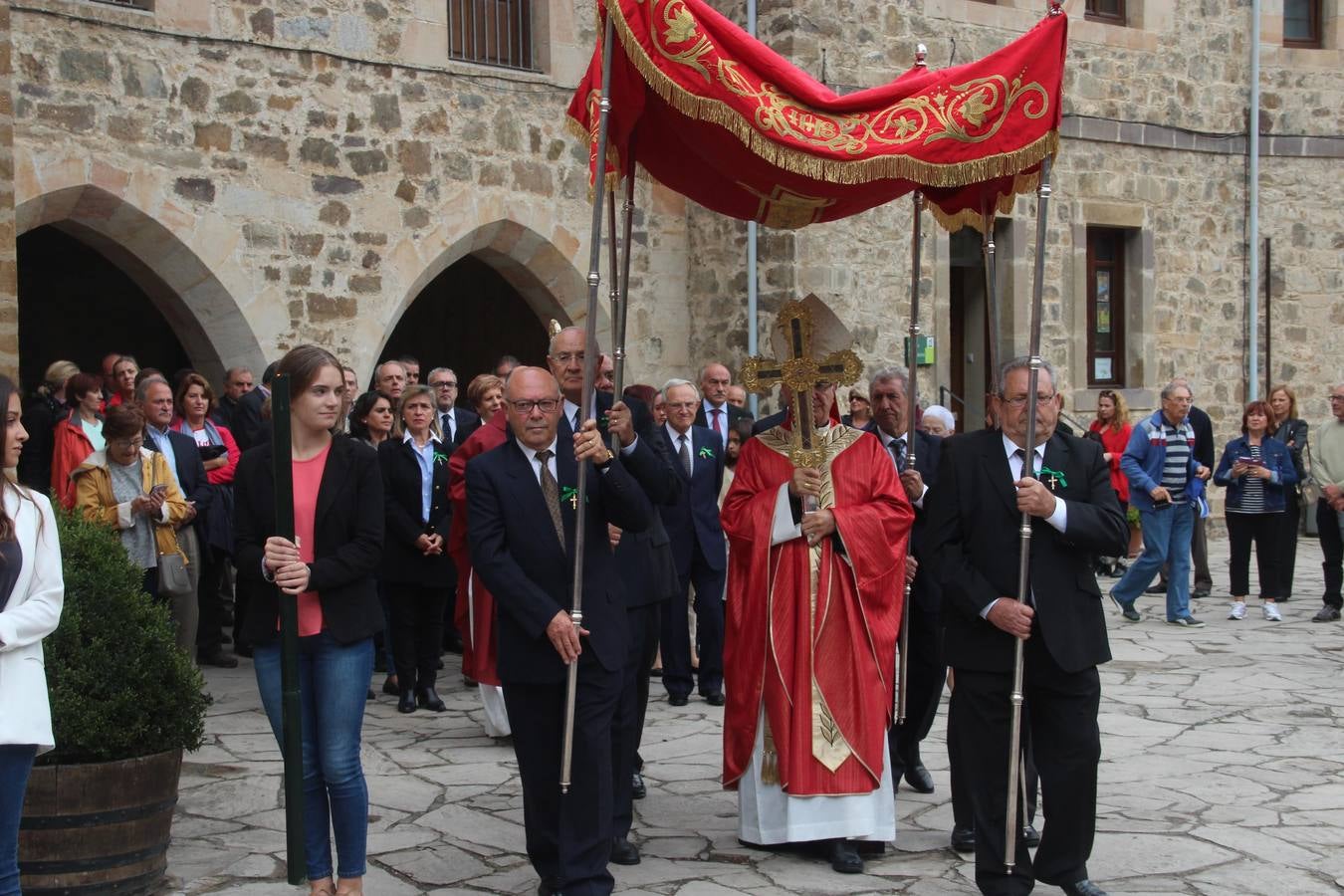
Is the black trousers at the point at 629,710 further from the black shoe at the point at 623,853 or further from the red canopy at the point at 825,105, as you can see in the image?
the red canopy at the point at 825,105

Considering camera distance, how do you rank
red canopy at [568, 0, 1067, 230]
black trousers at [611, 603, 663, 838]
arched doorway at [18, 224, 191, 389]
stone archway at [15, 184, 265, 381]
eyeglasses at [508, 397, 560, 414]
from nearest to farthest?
eyeglasses at [508, 397, 560, 414]
red canopy at [568, 0, 1067, 230]
black trousers at [611, 603, 663, 838]
stone archway at [15, 184, 265, 381]
arched doorway at [18, 224, 191, 389]

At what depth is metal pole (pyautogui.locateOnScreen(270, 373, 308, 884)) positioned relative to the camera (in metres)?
4.50

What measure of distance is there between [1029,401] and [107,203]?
26.3ft

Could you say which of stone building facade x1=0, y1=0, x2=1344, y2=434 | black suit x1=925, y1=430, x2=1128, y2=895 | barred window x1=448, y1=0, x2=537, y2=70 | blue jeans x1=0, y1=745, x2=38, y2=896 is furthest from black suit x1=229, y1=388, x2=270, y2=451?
blue jeans x1=0, y1=745, x2=38, y2=896

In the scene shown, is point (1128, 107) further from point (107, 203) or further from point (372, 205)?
point (107, 203)

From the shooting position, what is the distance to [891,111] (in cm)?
540

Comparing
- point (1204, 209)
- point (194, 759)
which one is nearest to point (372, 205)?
point (194, 759)

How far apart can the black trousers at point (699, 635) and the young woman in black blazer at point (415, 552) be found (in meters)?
1.20

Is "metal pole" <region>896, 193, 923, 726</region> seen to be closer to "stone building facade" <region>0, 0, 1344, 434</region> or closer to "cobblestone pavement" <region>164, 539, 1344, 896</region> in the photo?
"cobblestone pavement" <region>164, 539, 1344, 896</region>

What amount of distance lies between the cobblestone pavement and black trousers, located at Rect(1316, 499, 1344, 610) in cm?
247

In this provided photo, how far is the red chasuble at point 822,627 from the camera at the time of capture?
18.1 ft

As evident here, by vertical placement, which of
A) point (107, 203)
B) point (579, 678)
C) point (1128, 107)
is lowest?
point (579, 678)

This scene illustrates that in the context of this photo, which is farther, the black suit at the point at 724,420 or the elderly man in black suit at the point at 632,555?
the black suit at the point at 724,420

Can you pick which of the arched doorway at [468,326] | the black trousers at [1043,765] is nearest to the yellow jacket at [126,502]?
the black trousers at [1043,765]
